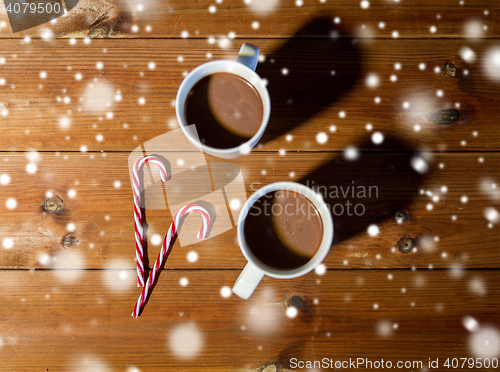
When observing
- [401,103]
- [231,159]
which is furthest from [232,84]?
[401,103]

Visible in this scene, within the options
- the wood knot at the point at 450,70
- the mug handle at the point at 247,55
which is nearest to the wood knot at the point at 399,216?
the wood knot at the point at 450,70

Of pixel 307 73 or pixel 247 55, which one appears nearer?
pixel 247 55

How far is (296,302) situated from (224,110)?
0.49m

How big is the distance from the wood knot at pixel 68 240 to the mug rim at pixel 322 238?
0.44 meters

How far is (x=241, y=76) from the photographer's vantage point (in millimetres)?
708

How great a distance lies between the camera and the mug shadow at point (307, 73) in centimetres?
79

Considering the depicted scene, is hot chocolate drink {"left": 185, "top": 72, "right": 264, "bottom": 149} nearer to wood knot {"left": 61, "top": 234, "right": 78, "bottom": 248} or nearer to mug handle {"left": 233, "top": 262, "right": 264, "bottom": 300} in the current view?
mug handle {"left": 233, "top": 262, "right": 264, "bottom": 300}

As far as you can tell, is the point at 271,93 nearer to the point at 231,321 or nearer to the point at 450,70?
the point at 450,70

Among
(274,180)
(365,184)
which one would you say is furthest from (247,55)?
(365,184)

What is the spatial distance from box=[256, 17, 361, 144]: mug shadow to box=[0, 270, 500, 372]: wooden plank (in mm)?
412

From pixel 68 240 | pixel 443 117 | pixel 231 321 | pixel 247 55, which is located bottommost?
pixel 231 321

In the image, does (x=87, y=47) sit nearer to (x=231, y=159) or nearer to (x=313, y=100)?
(x=231, y=159)

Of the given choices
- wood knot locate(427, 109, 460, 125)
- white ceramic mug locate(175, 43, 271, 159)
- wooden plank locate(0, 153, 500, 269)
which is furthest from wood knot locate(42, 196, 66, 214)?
wood knot locate(427, 109, 460, 125)

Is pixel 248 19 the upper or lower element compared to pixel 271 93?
upper
